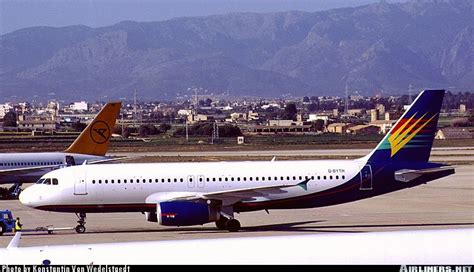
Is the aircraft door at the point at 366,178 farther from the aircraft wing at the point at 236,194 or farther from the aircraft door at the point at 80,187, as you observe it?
the aircraft door at the point at 80,187

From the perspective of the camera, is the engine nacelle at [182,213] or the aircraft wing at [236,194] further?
the aircraft wing at [236,194]

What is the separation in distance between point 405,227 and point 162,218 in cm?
1022

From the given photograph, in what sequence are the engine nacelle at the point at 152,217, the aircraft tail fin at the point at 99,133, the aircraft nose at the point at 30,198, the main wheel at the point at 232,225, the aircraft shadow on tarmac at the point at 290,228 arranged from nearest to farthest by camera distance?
the main wheel at the point at 232,225
the aircraft shadow on tarmac at the point at 290,228
the engine nacelle at the point at 152,217
the aircraft nose at the point at 30,198
the aircraft tail fin at the point at 99,133

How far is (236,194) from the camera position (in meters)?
41.3

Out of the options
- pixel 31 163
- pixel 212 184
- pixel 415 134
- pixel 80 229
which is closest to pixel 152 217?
pixel 212 184

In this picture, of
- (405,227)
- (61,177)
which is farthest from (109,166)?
(405,227)

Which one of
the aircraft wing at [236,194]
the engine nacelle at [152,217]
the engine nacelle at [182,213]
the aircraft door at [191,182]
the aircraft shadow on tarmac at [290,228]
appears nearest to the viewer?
the engine nacelle at [182,213]

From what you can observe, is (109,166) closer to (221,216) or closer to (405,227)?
(221,216)

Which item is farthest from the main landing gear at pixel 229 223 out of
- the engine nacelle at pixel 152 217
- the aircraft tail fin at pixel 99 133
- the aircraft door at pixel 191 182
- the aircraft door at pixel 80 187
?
the aircraft tail fin at pixel 99 133

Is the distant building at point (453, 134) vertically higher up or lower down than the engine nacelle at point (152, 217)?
lower down

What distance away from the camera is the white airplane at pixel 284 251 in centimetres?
1798

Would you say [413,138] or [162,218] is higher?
[413,138]

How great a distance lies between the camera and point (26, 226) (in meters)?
45.5

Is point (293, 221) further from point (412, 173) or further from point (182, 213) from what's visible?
point (182, 213)
